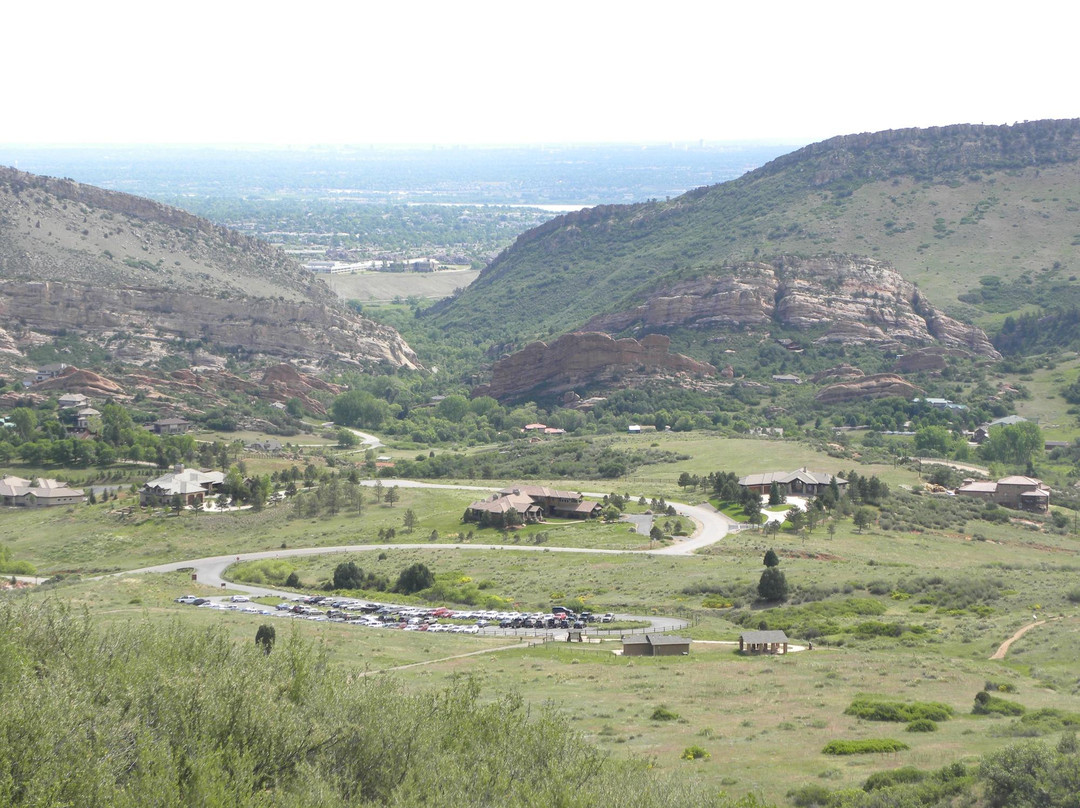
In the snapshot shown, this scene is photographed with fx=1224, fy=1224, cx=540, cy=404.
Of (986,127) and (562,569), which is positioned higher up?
(986,127)

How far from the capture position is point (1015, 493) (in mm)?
86000

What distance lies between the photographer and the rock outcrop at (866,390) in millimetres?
127750

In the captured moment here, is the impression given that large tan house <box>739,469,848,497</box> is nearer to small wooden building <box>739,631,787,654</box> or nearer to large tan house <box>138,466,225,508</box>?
small wooden building <box>739,631,787,654</box>

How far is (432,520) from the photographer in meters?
83.6

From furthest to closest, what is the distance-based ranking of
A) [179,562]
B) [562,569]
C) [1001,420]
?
[1001,420]
[179,562]
[562,569]

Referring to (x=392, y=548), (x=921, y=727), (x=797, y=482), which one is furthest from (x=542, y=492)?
(x=921, y=727)

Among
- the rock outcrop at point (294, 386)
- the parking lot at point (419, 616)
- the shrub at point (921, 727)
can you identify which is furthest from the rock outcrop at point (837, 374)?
the shrub at point (921, 727)

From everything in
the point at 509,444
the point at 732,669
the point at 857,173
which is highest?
the point at 857,173

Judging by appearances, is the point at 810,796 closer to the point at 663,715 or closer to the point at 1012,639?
the point at 663,715

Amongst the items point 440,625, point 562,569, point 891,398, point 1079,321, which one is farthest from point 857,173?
point 440,625

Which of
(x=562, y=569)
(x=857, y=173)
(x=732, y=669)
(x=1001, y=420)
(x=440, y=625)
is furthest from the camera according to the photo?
(x=857, y=173)

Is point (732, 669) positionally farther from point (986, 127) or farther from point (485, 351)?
point (986, 127)

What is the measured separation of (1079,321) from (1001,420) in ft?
107

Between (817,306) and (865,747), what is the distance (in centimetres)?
11943
